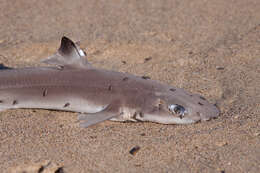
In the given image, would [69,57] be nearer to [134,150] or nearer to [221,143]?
[134,150]

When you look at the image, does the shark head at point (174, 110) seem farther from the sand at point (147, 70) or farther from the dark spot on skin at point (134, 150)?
the dark spot on skin at point (134, 150)

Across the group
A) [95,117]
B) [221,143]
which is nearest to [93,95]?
[95,117]

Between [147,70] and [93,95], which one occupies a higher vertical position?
[147,70]

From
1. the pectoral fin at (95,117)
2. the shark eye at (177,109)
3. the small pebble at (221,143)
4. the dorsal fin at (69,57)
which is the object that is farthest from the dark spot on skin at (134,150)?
the dorsal fin at (69,57)

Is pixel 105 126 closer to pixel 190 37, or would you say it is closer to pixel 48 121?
pixel 48 121

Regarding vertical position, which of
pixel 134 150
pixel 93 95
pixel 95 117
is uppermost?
pixel 93 95

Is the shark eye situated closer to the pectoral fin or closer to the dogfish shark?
the dogfish shark

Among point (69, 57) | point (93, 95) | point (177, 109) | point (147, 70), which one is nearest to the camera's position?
point (177, 109)
